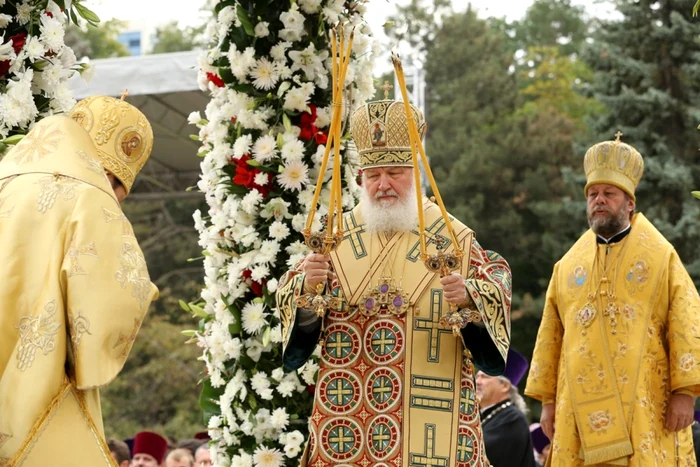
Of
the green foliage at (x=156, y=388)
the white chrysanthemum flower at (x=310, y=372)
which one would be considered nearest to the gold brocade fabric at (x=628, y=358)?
the white chrysanthemum flower at (x=310, y=372)

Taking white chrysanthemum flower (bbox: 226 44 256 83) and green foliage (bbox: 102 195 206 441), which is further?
green foliage (bbox: 102 195 206 441)

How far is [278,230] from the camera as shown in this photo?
22.3 feet

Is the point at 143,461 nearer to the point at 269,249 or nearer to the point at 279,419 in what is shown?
the point at 279,419

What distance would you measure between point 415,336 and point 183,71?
27.7ft

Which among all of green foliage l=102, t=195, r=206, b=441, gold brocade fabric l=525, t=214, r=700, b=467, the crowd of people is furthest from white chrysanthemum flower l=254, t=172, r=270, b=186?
green foliage l=102, t=195, r=206, b=441

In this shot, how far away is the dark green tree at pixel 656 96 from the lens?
21.2 metres

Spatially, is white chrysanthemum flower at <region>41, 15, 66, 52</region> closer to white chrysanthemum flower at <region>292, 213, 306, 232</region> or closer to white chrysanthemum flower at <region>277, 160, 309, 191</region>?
white chrysanthemum flower at <region>277, 160, 309, 191</region>

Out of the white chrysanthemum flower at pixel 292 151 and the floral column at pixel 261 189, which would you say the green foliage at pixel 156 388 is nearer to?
the floral column at pixel 261 189

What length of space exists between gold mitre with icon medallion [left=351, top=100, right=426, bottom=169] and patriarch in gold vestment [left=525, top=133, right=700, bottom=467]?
6.89 ft

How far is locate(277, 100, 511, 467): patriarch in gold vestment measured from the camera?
5.52m

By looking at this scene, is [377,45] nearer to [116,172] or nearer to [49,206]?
[116,172]

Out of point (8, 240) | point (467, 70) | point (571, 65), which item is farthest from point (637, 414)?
point (571, 65)

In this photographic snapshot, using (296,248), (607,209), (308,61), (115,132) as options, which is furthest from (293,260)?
(607,209)

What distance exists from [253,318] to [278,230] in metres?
0.51
